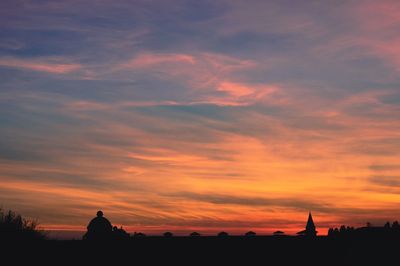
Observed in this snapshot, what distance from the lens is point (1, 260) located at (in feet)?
230

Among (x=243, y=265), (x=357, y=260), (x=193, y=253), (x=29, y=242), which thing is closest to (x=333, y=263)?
(x=357, y=260)

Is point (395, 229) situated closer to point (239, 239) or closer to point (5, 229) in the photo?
point (239, 239)

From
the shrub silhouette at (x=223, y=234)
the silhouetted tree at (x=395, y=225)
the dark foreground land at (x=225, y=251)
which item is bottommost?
the dark foreground land at (x=225, y=251)

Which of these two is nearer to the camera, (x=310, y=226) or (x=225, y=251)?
(x=225, y=251)

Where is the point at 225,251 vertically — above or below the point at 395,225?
below

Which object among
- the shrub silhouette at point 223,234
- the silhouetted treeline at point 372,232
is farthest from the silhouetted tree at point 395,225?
the shrub silhouette at point 223,234

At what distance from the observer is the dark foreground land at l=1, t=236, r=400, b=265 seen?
81.2 metres

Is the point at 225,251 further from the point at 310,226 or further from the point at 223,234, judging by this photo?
the point at 310,226

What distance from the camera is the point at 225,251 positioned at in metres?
85.6

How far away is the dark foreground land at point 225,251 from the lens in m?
81.2

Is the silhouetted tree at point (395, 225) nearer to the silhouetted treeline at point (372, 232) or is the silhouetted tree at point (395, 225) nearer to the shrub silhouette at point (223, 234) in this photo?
the silhouetted treeline at point (372, 232)

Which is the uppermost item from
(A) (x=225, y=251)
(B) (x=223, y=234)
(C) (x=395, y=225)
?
(C) (x=395, y=225)

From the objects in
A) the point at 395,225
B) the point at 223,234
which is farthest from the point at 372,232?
the point at 223,234

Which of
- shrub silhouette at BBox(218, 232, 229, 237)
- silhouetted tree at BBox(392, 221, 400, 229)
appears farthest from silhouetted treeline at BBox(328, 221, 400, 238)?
shrub silhouette at BBox(218, 232, 229, 237)
